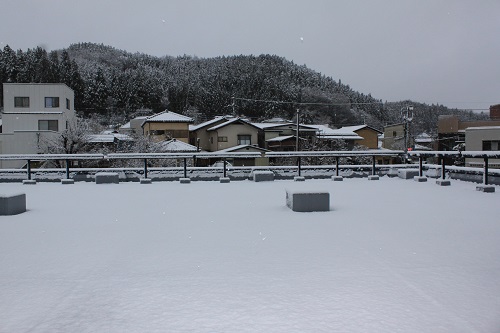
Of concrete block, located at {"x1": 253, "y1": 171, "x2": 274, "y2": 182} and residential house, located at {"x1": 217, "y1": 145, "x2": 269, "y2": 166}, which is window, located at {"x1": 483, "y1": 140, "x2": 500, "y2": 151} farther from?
concrete block, located at {"x1": 253, "y1": 171, "x2": 274, "y2": 182}

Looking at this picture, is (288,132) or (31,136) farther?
(288,132)

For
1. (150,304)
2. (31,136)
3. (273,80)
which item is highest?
(273,80)

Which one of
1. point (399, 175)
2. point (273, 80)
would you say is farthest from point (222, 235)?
point (273, 80)

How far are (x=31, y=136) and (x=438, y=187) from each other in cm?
2879

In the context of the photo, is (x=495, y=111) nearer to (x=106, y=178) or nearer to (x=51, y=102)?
(x=106, y=178)

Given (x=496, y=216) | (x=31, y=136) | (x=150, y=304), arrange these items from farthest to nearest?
(x=31, y=136) < (x=496, y=216) < (x=150, y=304)

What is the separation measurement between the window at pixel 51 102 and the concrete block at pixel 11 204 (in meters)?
27.3

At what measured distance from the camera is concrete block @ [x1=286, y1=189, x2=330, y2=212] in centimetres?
642

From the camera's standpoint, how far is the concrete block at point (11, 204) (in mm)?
6241

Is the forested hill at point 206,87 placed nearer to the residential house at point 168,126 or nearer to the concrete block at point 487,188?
the residential house at point 168,126

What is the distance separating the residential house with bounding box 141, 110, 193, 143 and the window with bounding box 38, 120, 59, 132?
28.9 feet

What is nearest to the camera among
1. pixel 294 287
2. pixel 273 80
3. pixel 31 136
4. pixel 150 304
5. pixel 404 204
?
pixel 150 304

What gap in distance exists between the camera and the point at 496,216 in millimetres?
5922

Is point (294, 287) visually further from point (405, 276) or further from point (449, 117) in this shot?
point (449, 117)
